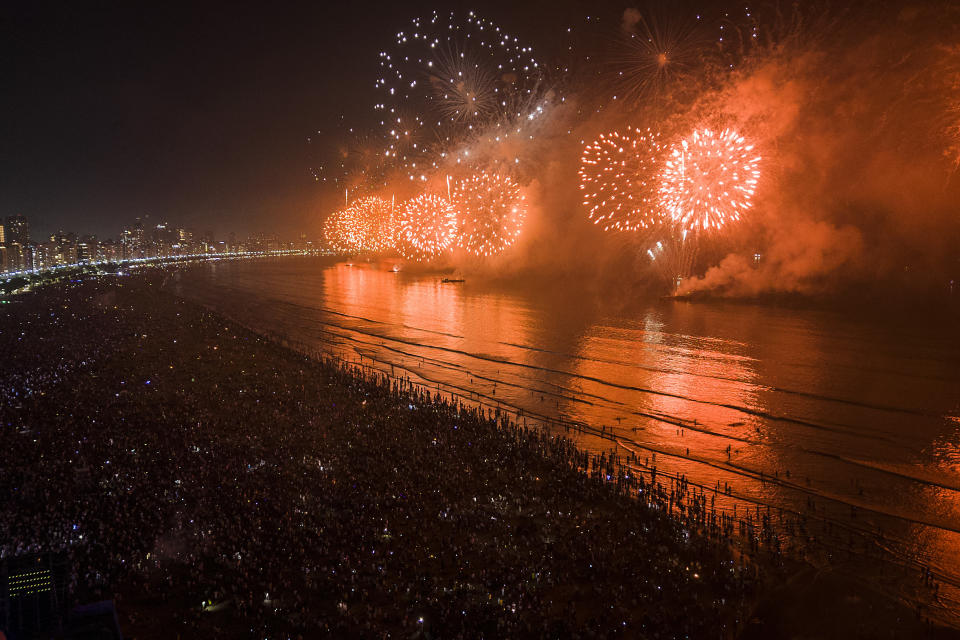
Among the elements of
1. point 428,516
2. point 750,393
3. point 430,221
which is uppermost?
point 430,221

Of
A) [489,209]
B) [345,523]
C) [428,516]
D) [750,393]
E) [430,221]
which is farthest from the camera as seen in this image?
[430,221]

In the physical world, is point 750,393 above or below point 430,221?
below

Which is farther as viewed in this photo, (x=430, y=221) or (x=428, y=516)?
(x=430, y=221)

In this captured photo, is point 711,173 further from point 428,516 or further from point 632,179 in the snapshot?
point 428,516

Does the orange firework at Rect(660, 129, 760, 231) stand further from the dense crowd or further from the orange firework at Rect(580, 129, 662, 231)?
the dense crowd

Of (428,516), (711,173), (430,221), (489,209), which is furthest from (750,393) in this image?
(430,221)

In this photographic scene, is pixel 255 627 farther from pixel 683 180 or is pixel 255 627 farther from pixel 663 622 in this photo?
pixel 683 180

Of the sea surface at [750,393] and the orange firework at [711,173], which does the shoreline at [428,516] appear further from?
the orange firework at [711,173]

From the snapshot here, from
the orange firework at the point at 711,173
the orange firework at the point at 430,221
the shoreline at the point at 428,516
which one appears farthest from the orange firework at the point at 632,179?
the shoreline at the point at 428,516
